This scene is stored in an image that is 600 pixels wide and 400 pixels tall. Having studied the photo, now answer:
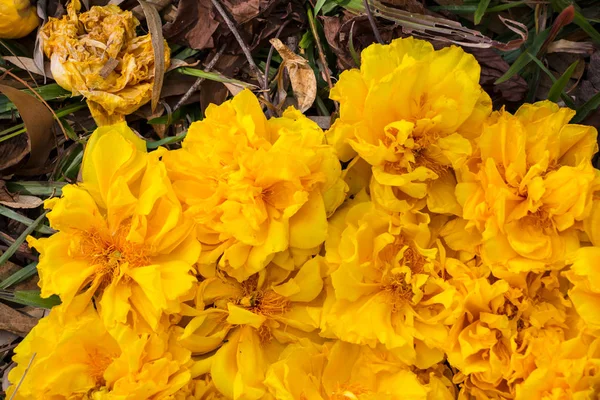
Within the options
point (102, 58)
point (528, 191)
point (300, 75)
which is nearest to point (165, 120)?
point (102, 58)

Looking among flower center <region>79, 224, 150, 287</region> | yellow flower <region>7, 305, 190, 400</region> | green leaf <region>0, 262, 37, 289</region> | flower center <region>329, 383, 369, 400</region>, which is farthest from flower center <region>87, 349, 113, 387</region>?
flower center <region>329, 383, 369, 400</region>

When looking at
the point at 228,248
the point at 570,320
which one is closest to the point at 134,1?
the point at 228,248

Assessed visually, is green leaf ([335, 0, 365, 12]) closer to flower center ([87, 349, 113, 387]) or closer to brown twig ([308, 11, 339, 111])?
brown twig ([308, 11, 339, 111])

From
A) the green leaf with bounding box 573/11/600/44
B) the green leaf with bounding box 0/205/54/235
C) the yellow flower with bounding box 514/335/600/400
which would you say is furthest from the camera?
the green leaf with bounding box 0/205/54/235

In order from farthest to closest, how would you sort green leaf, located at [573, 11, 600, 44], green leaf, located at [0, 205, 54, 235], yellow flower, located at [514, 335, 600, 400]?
green leaf, located at [0, 205, 54, 235] < green leaf, located at [573, 11, 600, 44] < yellow flower, located at [514, 335, 600, 400]

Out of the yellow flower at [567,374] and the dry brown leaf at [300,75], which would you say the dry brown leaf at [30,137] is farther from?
the yellow flower at [567,374]

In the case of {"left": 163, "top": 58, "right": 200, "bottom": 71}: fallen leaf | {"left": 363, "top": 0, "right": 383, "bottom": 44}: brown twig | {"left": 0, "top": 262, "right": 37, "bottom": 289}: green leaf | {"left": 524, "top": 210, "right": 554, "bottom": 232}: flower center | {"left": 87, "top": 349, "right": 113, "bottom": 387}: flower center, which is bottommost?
{"left": 87, "top": 349, "right": 113, "bottom": 387}: flower center

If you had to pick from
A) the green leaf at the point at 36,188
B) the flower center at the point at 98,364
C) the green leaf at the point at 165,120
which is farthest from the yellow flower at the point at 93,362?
the green leaf at the point at 165,120

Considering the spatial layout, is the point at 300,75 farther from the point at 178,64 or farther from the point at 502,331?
the point at 502,331
